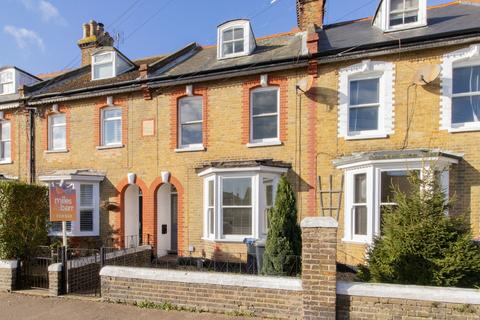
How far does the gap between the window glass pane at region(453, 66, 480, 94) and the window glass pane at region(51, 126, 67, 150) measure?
42.6ft

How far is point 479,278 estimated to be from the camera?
5.16m

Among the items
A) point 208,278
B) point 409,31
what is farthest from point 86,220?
point 409,31

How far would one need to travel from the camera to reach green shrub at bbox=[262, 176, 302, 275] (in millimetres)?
6820

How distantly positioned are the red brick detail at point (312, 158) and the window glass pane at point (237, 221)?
5.80ft

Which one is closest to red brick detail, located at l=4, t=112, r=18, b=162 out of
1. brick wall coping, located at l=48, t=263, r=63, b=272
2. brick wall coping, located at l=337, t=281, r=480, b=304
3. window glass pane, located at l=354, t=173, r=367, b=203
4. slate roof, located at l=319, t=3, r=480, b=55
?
brick wall coping, located at l=48, t=263, r=63, b=272

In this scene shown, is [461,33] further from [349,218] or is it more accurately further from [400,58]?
[349,218]

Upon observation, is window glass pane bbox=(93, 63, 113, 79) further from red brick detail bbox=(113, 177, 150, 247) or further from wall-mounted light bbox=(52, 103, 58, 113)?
red brick detail bbox=(113, 177, 150, 247)

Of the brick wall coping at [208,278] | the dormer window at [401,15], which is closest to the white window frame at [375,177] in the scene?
the brick wall coping at [208,278]

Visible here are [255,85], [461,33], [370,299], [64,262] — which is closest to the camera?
[370,299]

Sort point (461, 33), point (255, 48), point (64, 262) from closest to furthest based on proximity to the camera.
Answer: point (64, 262)
point (461, 33)
point (255, 48)

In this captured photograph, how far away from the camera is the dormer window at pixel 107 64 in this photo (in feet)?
42.4

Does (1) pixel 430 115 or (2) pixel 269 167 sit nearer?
(1) pixel 430 115

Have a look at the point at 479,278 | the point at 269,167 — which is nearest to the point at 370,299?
the point at 479,278

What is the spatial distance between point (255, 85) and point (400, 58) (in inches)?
160
